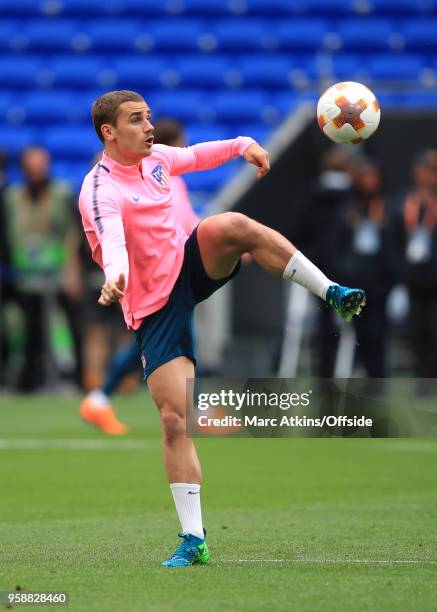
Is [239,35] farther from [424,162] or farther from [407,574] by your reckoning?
[407,574]

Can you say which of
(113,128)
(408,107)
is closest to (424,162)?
(408,107)

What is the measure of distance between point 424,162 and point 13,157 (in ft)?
22.9

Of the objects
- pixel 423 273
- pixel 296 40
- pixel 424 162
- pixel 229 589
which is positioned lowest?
pixel 229 589

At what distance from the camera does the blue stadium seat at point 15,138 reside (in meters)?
19.6

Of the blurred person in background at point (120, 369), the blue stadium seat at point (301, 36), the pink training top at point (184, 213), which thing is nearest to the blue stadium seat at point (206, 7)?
the blue stadium seat at point (301, 36)

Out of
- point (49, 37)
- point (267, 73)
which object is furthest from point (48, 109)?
point (267, 73)

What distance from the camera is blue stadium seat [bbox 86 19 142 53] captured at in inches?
831

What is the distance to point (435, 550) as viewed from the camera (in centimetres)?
600

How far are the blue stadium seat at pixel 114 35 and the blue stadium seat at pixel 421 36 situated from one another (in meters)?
4.11

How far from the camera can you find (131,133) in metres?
5.94

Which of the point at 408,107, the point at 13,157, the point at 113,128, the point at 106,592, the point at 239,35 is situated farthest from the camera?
the point at 239,35

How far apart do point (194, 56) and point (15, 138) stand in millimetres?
3080

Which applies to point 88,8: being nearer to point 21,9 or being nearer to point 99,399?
point 21,9

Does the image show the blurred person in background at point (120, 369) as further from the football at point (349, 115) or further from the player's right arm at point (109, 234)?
the player's right arm at point (109, 234)
